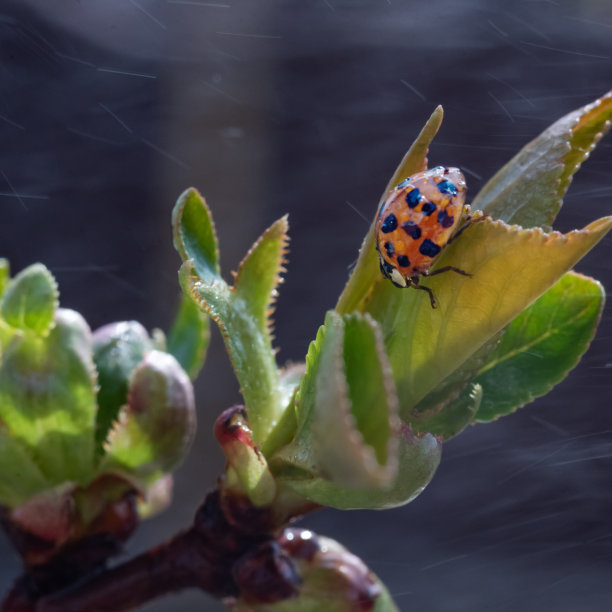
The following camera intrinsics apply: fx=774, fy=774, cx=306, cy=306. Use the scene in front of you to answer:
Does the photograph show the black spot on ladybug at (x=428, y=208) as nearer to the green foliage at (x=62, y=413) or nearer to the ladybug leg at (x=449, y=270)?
the ladybug leg at (x=449, y=270)

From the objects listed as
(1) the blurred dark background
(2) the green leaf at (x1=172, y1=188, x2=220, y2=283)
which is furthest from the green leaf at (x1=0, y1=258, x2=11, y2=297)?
(1) the blurred dark background

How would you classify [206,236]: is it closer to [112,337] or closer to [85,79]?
[112,337]

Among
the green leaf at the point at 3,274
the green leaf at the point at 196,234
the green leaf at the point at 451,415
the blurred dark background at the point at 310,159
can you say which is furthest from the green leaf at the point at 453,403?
the blurred dark background at the point at 310,159

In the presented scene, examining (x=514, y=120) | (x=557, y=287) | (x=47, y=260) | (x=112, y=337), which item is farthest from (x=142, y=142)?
(x=557, y=287)

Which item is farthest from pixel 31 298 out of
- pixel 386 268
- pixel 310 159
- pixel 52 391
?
pixel 310 159

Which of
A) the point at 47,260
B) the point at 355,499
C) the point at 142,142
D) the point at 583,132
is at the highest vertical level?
the point at 583,132

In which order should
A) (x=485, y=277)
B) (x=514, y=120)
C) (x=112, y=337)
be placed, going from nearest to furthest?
(x=485, y=277) → (x=112, y=337) → (x=514, y=120)

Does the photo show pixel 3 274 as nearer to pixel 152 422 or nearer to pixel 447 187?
pixel 152 422
